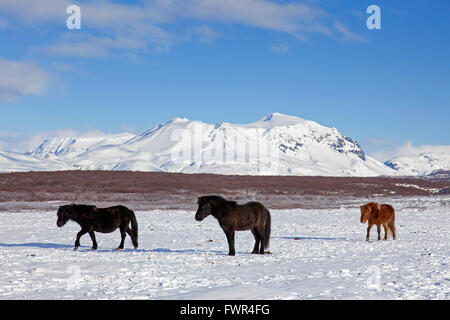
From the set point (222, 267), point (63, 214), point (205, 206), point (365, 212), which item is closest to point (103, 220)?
point (63, 214)

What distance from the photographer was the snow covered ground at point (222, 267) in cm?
957

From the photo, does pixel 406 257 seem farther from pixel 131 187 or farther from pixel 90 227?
pixel 131 187

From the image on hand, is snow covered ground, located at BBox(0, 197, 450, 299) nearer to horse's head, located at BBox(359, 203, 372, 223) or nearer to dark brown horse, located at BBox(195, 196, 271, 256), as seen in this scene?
dark brown horse, located at BBox(195, 196, 271, 256)

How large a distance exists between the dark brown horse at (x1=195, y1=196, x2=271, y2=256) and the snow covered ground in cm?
74

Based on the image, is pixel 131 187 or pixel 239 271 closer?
pixel 239 271

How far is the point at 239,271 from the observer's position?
39.9ft

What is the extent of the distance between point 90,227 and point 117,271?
550cm

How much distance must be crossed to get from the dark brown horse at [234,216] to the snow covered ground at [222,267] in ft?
2.43

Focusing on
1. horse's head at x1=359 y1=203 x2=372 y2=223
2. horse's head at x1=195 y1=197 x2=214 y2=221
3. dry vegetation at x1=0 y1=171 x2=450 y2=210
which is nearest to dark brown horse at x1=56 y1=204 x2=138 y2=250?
horse's head at x1=195 y1=197 x2=214 y2=221

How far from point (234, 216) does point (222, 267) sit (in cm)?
288

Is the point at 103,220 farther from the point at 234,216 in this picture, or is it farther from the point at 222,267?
the point at 222,267

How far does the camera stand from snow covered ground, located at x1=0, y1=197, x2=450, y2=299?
9570 millimetres

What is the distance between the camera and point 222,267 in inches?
505
